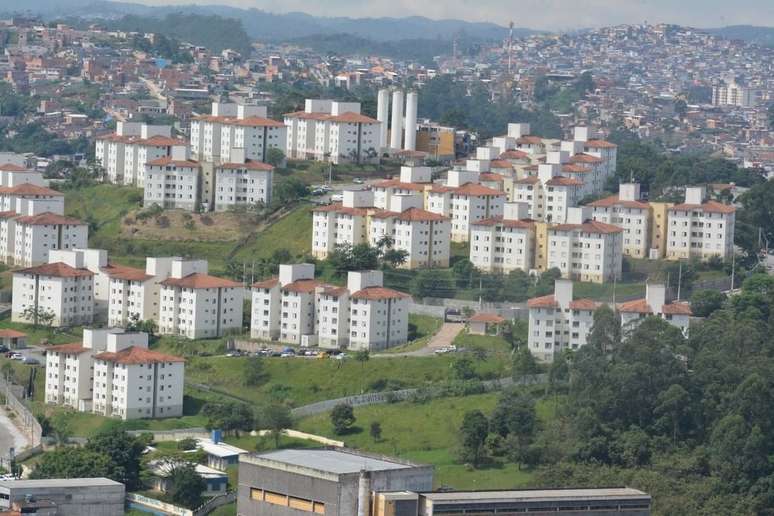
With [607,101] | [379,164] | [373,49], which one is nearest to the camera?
[379,164]

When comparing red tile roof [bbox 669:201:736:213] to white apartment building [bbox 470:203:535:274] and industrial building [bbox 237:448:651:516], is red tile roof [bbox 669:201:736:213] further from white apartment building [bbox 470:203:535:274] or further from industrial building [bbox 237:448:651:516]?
industrial building [bbox 237:448:651:516]

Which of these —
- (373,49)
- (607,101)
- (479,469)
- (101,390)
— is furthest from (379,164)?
(373,49)

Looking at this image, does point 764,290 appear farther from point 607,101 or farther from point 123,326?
point 607,101

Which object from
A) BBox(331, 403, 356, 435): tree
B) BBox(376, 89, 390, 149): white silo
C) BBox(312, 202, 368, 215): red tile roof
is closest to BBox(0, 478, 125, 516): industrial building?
BBox(331, 403, 356, 435): tree

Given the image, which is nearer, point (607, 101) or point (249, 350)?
point (249, 350)

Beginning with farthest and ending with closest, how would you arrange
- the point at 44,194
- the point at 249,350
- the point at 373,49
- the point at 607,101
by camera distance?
the point at 373,49 < the point at 607,101 < the point at 44,194 < the point at 249,350
